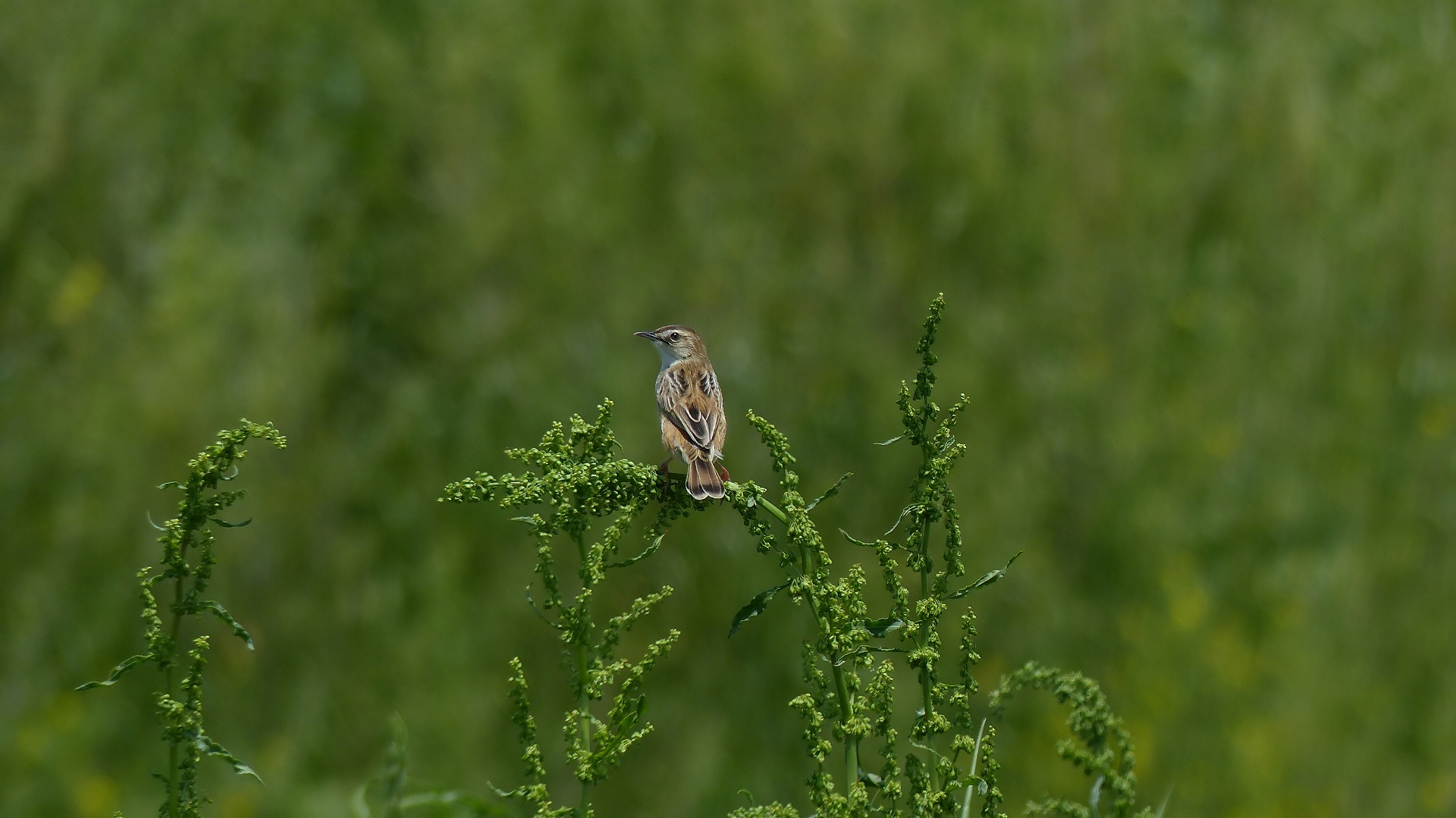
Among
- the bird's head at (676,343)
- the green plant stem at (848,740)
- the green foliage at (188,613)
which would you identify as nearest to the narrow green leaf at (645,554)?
the green plant stem at (848,740)

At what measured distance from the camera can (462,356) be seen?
10352 millimetres

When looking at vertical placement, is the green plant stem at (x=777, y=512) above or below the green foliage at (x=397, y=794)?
above

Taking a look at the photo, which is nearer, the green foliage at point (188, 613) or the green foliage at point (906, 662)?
the green foliage at point (188, 613)

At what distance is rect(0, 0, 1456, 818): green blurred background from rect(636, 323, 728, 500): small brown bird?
3.63 m

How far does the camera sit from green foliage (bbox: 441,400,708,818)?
6.08 ft

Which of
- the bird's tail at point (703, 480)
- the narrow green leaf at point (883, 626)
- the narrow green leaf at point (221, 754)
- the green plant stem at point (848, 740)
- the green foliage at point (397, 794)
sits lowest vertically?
the green foliage at point (397, 794)

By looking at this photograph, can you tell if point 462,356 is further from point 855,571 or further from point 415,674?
point 855,571

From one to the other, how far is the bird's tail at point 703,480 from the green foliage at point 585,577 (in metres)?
0.85

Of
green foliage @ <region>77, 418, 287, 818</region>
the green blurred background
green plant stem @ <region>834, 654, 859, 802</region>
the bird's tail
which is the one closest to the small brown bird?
the bird's tail

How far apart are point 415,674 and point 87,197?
4304 mm

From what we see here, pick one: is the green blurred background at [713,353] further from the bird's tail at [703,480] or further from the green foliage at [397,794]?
the green foliage at [397,794]

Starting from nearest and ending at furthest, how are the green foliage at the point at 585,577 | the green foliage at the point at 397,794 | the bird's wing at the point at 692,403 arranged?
1. the green foliage at the point at 397,794
2. the green foliage at the point at 585,577
3. the bird's wing at the point at 692,403

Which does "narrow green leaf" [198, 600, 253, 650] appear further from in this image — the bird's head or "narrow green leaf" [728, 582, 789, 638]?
the bird's head

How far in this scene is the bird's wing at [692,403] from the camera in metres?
4.29
